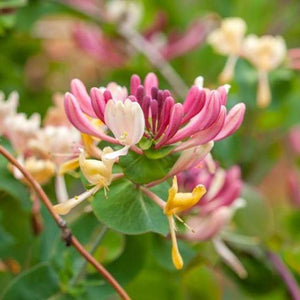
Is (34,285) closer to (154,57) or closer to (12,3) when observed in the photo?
(12,3)

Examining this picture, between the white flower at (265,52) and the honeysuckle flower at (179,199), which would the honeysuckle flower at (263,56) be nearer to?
the white flower at (265,52)

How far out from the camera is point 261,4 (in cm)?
121

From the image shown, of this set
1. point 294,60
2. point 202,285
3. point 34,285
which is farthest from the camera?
point 294,60

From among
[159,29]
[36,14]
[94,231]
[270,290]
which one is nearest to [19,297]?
[94,231]

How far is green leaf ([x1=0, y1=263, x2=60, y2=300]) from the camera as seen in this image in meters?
0.62

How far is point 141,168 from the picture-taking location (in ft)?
1.79

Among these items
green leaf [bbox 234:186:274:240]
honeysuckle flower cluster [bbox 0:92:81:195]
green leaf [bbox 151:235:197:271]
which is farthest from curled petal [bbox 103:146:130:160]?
green leaf [bbox 234:186:274:240]

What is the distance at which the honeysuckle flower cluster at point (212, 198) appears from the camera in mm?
707

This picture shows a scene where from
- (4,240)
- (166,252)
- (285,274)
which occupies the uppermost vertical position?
(4,240)

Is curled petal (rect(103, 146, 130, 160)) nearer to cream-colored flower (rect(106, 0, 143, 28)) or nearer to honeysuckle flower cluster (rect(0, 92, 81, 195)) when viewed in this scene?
honeysuckle flower cluster (rect(0, 92, 81, 195))

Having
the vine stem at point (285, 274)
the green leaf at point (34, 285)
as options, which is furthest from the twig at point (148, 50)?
the green leaf at point (34, 285)

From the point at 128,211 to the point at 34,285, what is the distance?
0.42 ft

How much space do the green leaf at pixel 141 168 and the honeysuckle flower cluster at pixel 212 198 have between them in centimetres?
14

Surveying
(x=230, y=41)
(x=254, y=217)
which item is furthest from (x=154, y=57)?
(x=254, y=217)
